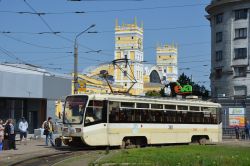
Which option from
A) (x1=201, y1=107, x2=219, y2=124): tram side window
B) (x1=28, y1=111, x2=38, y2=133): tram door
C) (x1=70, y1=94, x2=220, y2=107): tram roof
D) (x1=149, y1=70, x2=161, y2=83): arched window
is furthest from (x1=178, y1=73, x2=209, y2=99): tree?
(x1=149, y1=70, x2=161, y2=83): arched window

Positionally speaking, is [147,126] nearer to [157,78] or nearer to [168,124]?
[168,124]

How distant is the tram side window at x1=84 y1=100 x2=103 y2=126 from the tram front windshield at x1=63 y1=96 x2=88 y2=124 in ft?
0.85

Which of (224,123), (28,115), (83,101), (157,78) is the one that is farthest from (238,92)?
(157,78)

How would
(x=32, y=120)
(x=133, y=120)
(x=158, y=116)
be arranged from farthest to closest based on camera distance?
(x=32, y=120) → (x=158, y=116) → (x=133, y=120)

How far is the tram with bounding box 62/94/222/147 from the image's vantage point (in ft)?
90.0

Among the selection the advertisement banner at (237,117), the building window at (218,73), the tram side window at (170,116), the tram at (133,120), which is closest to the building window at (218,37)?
the building window at (218,73)

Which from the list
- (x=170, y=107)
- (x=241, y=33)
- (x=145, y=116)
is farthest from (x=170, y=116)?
(x=241, y=33)

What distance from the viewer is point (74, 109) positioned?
2778cm

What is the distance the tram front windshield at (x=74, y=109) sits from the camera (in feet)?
89.8

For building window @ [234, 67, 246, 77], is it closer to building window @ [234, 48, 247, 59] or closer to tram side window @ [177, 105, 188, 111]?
building window @ [234, 48, 247, 59]

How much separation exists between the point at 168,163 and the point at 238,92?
52355 millimetres

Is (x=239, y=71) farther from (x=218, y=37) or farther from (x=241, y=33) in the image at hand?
(x=218, y=37)

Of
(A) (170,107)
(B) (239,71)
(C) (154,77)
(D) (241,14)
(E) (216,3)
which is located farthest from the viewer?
(C) (154,77)

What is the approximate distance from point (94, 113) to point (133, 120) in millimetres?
2858
